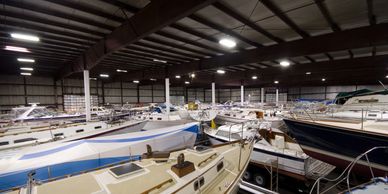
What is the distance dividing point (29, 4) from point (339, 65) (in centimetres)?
1316

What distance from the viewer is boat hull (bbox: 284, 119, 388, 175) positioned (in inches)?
110

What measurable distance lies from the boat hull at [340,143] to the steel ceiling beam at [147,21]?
139 inches

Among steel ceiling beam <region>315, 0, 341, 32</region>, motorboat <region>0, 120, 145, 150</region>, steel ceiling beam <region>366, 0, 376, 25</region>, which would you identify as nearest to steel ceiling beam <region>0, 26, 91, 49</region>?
motorboat <region>0, 120, 145, 150</region>

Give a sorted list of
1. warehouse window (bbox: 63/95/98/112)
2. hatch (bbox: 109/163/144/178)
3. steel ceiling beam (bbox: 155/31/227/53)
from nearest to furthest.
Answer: hatch (bbox: 109/163/144/178), steel ceiling beam (bbox: 155/31/227/53), warehouse window (bbox: 63/95/98/112)

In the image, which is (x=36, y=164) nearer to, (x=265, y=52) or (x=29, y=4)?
(x=29, y=4)

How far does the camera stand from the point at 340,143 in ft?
10.7

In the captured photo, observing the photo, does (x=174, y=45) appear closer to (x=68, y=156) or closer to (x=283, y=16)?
(x=283, y=16)

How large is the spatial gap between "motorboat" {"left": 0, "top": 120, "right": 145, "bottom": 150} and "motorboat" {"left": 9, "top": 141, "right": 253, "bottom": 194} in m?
3.39

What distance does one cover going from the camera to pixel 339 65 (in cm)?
904

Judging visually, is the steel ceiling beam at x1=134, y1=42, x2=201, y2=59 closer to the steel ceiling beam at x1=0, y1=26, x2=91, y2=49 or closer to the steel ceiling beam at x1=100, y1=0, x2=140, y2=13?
the steel ceiling beam at x1=0, y1=26, x2=91, y2=49

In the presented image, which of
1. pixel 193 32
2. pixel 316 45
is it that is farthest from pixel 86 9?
pixel 316 45

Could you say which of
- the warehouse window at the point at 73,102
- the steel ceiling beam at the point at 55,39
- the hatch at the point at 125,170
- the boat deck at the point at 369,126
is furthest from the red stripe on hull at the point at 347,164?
the warehouse window at the point at 73,102

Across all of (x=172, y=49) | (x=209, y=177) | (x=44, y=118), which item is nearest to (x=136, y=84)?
(x=44, y=118)

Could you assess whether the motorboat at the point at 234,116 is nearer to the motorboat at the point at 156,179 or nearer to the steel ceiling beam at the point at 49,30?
the motorboat at the point at 156,179
